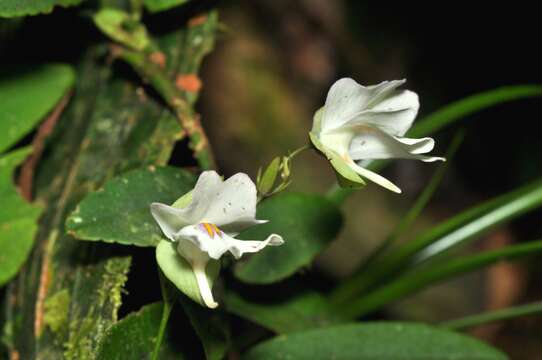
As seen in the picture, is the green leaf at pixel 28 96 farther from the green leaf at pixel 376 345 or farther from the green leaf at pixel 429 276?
the green leaf at pixel 429 276

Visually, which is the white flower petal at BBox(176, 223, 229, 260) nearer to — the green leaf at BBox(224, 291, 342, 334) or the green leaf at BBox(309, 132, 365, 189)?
the green leaf at BBox(309, 132, 365, 189)

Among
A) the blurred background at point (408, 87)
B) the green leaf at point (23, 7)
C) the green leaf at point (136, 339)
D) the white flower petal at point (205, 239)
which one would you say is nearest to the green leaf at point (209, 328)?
the green leaf at point (136, 339)

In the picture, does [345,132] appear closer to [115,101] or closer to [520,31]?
[115,101]

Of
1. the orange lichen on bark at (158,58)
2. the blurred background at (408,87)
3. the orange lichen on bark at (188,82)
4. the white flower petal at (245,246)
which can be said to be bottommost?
the blurred background at (408,87)

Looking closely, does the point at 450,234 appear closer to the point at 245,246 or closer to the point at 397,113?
the point at 397,113

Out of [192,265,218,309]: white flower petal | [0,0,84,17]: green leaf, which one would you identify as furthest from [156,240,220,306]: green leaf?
[0,0,84,17]: green leaf

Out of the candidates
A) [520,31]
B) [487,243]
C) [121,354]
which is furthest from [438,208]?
[121,354]
